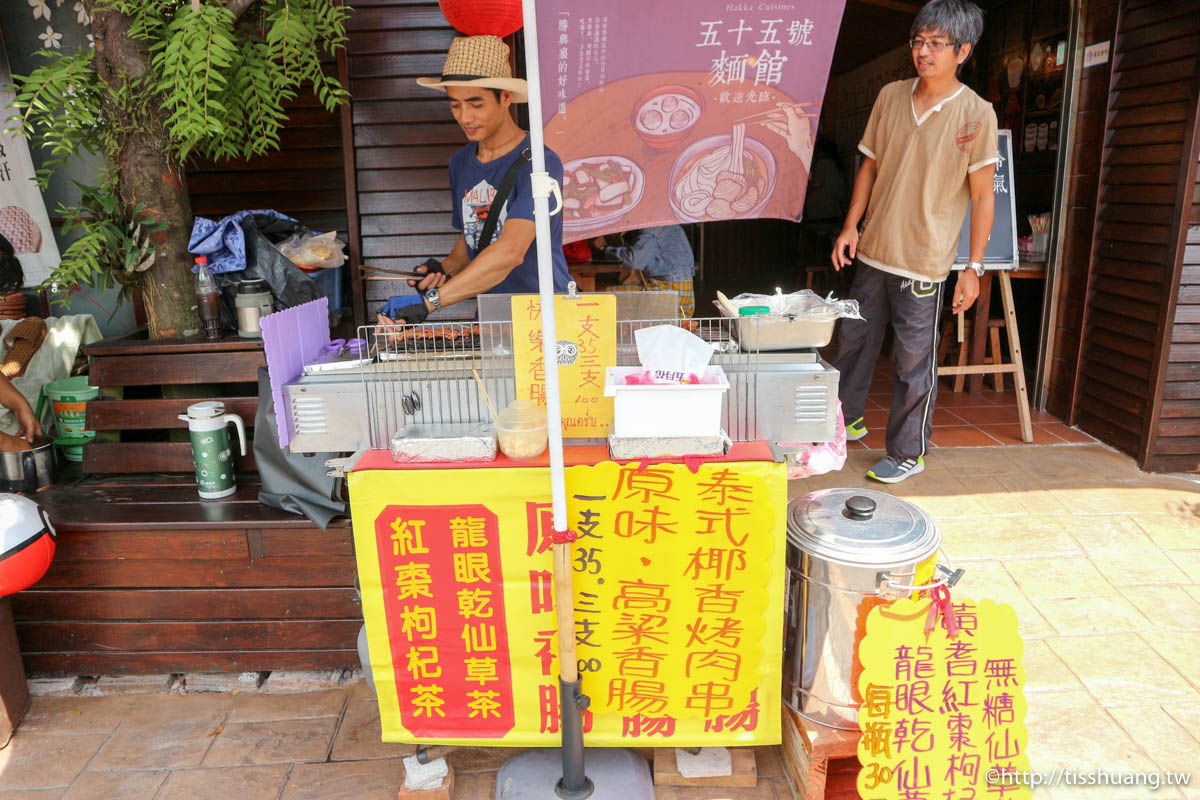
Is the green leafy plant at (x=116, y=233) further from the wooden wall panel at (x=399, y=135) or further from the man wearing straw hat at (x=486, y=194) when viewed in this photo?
the wooden wall panel at (x=399, y=135)

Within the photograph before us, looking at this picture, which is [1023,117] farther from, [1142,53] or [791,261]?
[791,261]

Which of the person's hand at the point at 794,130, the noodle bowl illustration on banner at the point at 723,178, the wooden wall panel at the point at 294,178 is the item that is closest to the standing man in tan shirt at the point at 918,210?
the person's hand at the point at 794,130

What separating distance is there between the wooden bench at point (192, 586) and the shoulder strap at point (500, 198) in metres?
1.03

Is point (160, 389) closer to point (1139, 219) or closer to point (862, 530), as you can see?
point (862, 530)

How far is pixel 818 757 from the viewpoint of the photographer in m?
2.37

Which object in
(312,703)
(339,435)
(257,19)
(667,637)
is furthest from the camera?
(257,19)

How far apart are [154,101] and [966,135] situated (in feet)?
12.1

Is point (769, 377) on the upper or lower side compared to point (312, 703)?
upper

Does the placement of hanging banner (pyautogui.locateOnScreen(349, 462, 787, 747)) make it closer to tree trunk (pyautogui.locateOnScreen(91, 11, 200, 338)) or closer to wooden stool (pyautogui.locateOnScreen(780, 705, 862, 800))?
wooden stool (pyautogui.locateOnScreen(780, 705, 862, 800))

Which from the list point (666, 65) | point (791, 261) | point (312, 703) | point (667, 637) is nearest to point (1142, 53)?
point (666, 65)

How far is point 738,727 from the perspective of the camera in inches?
97.4

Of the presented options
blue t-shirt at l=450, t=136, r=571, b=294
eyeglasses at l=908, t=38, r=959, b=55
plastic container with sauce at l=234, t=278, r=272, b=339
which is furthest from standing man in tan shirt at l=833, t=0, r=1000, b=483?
plastic container with sauce at l=234, t=278, r=272, b=339

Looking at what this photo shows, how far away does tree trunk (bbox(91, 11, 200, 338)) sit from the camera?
127 inches

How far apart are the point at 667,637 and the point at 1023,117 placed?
6.37 m
